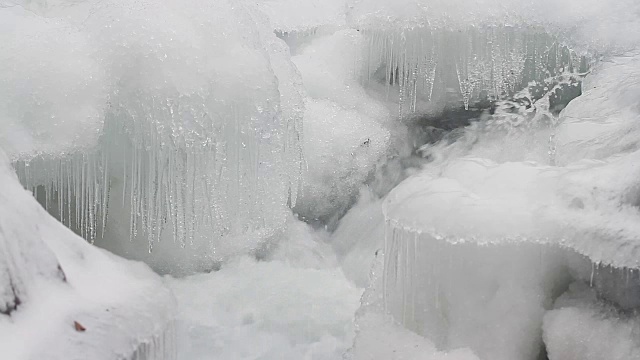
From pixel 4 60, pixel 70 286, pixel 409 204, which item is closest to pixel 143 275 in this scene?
pixel 70 286

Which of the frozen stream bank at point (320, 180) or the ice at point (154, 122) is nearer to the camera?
the frozen stream bank at point (320, 180)

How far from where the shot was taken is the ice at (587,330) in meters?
2.25

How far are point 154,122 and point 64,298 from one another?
1784 mm

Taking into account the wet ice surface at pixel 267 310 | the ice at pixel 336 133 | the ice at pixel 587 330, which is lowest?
the wet ice surface at pixel 267 310

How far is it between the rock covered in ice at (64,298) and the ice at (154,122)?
4.77ft

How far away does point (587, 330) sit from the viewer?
2318 millimetres

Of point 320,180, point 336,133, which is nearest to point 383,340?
point 320,180

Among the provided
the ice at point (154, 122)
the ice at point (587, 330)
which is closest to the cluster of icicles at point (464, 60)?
the ice at point (154, 122)

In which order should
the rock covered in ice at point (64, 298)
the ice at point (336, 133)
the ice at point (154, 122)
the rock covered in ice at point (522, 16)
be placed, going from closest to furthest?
the rock covered in ice at point (64, 298)
the ice at point (154, 122)
the rock covered in ice at point (522, 16)
the ice at point (336, 133)

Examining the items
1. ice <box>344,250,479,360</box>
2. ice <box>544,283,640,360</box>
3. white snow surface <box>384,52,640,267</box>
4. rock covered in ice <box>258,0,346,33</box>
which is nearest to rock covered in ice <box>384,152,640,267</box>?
white snow surface <box>384,52,640,267</box>

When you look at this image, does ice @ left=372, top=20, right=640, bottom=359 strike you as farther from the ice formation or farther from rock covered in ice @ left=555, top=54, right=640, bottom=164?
rock covered in ice @ left=555, top=54, right=640, bottom=164

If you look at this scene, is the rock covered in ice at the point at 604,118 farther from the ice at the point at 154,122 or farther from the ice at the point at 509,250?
the ice at the point at 154,122

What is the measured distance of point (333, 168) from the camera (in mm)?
4812

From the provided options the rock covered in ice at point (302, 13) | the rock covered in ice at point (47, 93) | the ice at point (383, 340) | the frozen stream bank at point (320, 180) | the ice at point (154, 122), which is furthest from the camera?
the rock covered in ice at point (302, 13)
